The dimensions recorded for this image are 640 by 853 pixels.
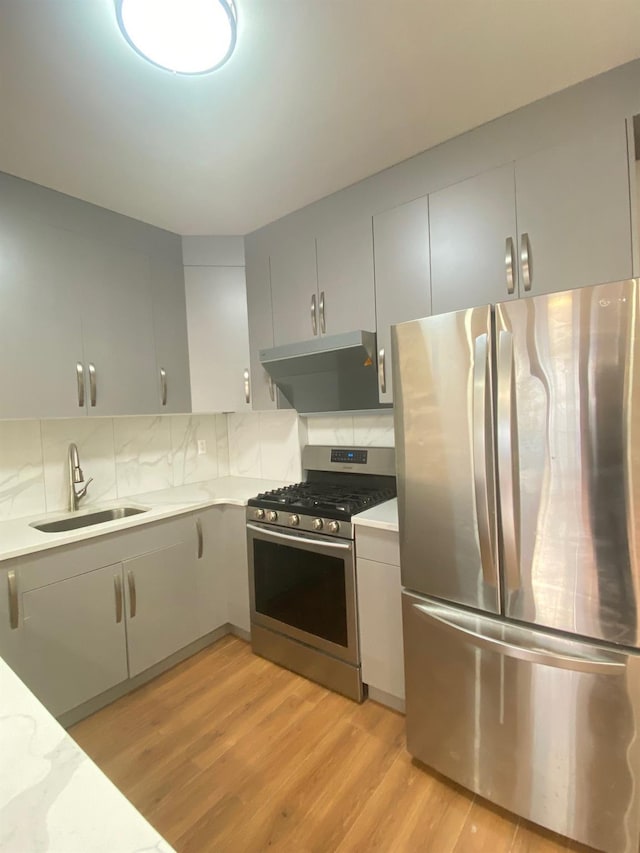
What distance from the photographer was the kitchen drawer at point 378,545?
1.76m

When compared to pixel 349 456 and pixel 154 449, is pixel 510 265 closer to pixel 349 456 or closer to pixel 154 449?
pixel 349 456

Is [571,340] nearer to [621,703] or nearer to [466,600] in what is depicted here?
[466,600]

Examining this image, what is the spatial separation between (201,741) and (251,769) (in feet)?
0.93

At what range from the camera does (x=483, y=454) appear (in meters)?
1.29

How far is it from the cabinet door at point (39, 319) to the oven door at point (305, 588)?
1.21 meters

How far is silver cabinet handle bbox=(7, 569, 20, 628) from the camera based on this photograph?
1.63m

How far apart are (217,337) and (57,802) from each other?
2314 millimetres

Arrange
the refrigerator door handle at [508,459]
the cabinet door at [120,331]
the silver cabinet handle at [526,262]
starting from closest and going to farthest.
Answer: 1. the refrigerator door handle at [508,459]
2. the silver cabinet handle at [526,262]
3. the cabinet door at [120,331]

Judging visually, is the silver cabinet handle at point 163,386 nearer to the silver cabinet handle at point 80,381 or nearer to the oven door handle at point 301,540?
the silver cabinet handle at point 80,381

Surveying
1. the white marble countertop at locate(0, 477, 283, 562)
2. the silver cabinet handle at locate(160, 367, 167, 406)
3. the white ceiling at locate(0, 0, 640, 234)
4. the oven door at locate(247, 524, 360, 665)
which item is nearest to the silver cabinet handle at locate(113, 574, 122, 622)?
the white marble countertop at locate(0, 477, 283, 562)

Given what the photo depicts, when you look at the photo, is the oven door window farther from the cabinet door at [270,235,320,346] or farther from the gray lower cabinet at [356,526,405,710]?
the cabinet door at [270,235,320,346]

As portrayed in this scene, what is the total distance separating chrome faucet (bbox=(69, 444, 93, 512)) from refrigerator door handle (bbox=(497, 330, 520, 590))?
84.6 inches

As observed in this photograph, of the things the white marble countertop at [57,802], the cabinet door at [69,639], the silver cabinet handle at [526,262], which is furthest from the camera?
the cabinet door at [69,639]

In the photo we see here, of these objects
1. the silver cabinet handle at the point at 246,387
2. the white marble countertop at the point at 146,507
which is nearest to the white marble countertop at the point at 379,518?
the white marble countertop at the point at 146,507
